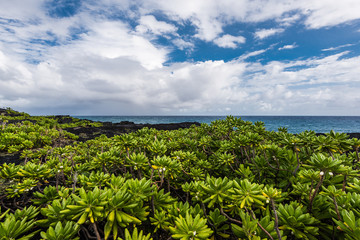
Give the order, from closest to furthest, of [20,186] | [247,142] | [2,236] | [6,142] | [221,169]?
1. [2,236]
2. [20,186]
3. [247,142]
4. [221,169]
5. [6,142]

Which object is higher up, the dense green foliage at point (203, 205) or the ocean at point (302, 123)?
the dense green foliage at point (203, 205)

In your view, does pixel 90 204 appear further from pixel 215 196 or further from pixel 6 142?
pixel 6 142

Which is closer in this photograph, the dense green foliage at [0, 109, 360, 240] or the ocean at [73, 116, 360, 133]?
the dense green foliage at [0, 109, 360, 240]

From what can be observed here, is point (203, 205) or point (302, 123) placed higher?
point (203, 205)

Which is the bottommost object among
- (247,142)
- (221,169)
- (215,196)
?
(221,169)

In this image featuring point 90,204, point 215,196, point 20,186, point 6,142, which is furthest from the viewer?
point 6,142

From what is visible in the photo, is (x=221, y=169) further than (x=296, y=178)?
Yes

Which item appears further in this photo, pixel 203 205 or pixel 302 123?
pixel 302 123

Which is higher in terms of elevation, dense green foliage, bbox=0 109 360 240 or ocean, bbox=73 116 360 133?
dense green foliage, bbox=0 109 360 240

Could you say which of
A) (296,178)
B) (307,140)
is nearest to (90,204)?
(296,178)

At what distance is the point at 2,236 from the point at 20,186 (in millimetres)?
1215

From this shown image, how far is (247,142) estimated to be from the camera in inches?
131

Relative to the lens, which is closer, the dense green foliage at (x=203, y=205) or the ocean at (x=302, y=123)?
the dense green foliage at (x=203, y=205)

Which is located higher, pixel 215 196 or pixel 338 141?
pixel 338 141
